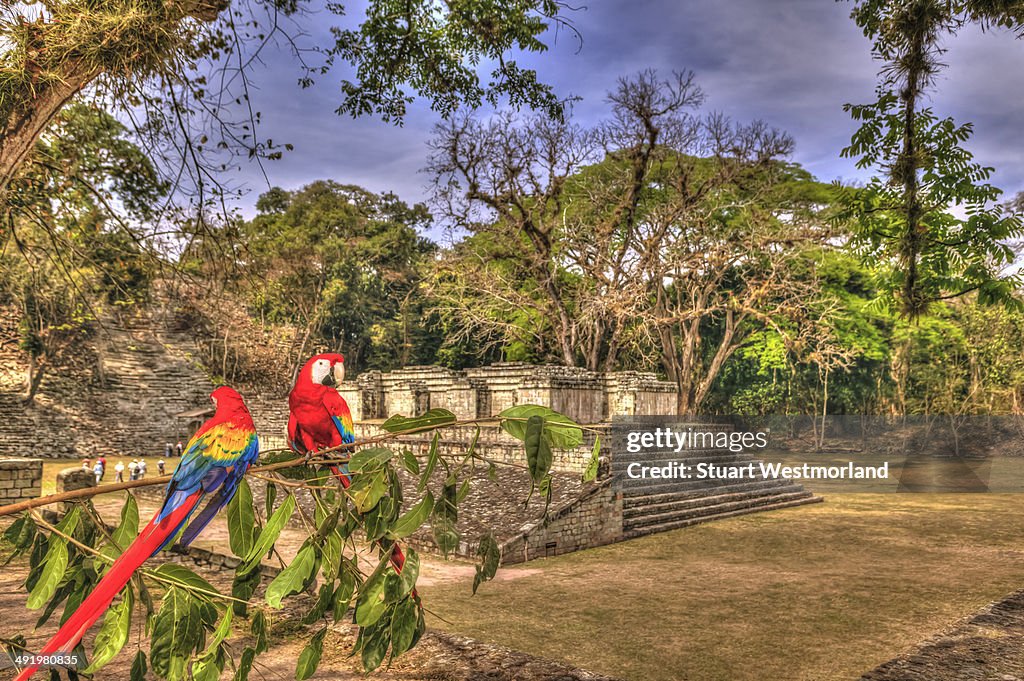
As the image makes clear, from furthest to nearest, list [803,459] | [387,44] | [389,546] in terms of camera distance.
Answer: [803,459], [387,44], [389,546]

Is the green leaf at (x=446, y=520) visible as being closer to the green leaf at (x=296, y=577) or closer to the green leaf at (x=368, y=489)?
the green leaf at (x=368, y=489)

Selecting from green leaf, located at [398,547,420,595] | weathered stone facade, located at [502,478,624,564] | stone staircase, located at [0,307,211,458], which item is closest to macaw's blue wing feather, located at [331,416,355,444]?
green leaf, located at [398,547,420,595]

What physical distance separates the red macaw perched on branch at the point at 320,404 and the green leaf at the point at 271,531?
2.83 feet

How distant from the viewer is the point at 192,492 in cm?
179

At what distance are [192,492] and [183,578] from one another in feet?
0.78

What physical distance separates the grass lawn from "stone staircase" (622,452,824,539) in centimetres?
43

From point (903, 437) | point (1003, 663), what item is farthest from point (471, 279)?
point (903, 437)

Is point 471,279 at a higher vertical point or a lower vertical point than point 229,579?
higher

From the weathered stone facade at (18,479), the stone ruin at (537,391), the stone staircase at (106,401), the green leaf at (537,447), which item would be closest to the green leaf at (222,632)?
the green leaf at (537,447)

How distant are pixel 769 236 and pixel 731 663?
15297mm

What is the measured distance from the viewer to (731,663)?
6727mm

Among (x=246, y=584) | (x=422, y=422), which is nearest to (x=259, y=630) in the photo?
(x=246, y=584)

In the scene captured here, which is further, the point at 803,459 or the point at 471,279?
the point at 803,459

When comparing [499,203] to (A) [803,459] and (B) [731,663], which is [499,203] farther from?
(B) [731,663]
